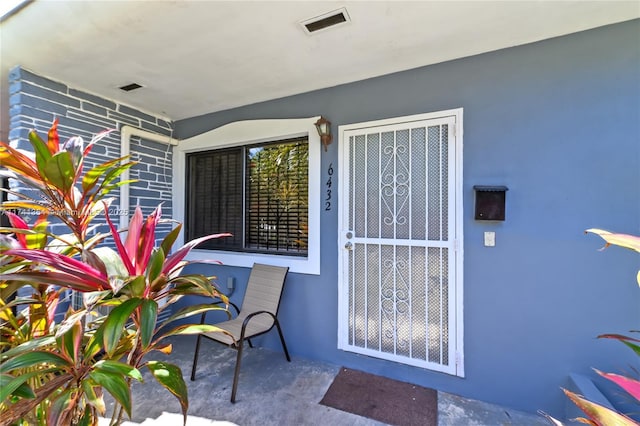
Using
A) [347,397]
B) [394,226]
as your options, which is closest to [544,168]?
[394,226]

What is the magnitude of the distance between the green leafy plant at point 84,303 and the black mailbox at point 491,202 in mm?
1883

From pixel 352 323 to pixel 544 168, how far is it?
188 cm

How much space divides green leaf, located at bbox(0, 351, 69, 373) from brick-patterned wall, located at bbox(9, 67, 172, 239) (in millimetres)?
1665

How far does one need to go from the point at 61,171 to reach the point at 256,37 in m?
1.55

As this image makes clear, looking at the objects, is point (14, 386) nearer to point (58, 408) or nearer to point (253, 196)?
point (58, 408)

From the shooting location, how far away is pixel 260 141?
2994mm

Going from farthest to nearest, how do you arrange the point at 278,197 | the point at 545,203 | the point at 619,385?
1. the point at 278,197
2. the point at 545,203
3. the point at 619,385

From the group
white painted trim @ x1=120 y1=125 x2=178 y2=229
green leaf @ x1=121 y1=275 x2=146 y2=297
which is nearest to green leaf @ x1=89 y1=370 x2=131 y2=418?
green leaf @ x1=121 y1=275 x2=146 y2=297

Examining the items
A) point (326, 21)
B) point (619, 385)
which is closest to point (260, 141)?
point (326, 21)

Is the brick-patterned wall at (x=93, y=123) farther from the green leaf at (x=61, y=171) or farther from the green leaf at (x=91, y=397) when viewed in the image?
the green leaf at (x=91, y=397)

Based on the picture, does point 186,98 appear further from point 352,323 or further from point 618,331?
point 618,331

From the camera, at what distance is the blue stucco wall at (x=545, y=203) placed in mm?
1775

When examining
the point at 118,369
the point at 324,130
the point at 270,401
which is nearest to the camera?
the point at 118,369

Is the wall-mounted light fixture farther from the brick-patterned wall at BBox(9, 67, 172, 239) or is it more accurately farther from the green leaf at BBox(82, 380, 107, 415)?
the green leaf at BBox(82, 380, 107, 415)
